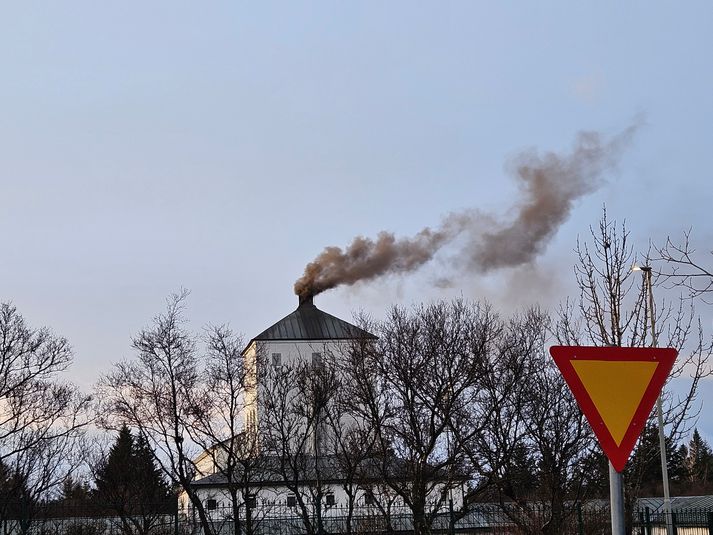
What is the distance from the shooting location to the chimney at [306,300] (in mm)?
76812

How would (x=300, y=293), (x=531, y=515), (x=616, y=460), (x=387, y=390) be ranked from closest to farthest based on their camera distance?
1. (x=616, y=460)
2. (x=531, y=515)
3. (x=387, y=390)
4. (x=300, y=293)

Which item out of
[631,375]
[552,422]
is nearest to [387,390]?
[552,422]

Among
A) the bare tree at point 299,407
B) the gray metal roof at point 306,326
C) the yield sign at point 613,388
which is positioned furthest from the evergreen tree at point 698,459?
the yield sign at point 613,388

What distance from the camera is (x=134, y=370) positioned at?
3688 cm

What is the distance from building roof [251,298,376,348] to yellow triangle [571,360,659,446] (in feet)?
240

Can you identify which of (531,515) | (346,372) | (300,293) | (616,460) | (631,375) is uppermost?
(300,293)

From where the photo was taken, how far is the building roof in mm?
79125

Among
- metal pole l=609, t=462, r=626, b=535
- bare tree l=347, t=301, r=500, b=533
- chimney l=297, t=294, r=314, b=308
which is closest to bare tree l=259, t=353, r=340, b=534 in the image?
bare tree l=347, t=301, r=500, b=533

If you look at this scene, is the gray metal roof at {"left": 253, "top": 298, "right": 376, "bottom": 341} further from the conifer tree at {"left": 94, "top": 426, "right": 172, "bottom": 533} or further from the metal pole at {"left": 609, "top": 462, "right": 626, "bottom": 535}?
the metal pole at {"left": 609, "top": 462, "right": 626, "bottom": 535}

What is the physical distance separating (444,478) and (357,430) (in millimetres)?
5256

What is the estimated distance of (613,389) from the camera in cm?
548

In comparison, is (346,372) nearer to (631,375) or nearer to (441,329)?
(441,329)

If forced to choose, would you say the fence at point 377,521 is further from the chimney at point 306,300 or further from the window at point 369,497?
the chimney at point 306,300

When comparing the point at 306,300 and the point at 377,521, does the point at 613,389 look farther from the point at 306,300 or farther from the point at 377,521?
the point at 306,300
